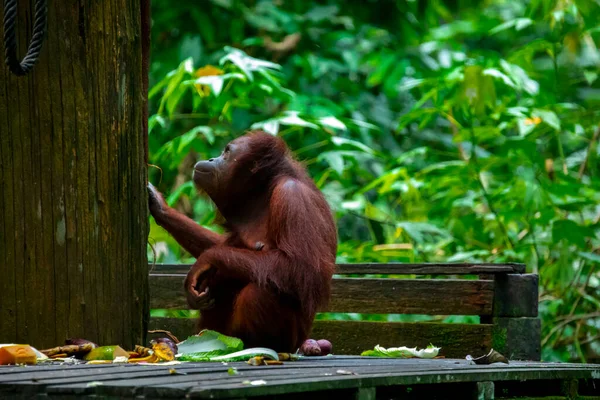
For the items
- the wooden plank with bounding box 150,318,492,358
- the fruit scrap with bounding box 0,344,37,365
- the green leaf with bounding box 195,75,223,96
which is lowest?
the wooden plank with bounding box 150,318,492,358

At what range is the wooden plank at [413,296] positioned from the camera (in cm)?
393

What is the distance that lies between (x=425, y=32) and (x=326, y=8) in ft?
2.93

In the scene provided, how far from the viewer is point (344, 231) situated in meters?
6.86

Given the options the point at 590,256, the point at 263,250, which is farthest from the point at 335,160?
the point at 263,250

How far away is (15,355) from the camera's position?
9.07 feet

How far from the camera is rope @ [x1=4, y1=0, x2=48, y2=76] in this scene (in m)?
2.82

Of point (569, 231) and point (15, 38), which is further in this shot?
point (569, 231)

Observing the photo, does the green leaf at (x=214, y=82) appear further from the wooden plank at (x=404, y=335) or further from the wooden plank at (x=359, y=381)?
the wooden plank at (x=359, y=381)

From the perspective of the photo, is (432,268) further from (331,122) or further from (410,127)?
(410,127)

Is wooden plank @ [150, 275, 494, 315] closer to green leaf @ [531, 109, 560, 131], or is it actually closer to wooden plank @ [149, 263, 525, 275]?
wooden plank @ [149, 263, 525, 275]

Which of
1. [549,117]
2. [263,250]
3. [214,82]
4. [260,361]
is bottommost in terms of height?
[260,361]

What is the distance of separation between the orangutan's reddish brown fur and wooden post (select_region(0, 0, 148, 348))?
338mm

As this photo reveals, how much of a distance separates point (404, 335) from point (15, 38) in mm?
2077

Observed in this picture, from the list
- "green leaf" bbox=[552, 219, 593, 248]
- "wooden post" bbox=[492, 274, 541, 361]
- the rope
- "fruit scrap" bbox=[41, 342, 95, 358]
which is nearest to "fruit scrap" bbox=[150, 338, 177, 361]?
"fruit scrap" bbox=[41, 342, 95, 358]
